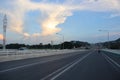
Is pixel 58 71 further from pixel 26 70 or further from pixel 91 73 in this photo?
pixel 91 73

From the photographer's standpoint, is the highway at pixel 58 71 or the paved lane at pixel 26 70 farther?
the highway at pixel 58 71

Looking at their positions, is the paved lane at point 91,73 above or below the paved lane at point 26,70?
below

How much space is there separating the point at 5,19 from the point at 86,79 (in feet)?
180

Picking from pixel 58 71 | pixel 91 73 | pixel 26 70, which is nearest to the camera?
pixel 91 73

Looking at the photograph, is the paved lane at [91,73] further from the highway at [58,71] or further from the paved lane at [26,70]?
the paved lane at [26,70]

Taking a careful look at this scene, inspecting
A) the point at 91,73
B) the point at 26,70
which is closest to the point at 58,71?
the point at 26,70

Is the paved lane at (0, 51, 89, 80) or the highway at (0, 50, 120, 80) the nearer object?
the paved lane at (0, 51, 89, 80)

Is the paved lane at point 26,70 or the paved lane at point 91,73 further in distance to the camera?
the paved lane at point 91,73

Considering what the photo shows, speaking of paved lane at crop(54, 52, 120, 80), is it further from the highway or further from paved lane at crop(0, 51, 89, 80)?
paved lane at crop(0, 51, 89, 80)

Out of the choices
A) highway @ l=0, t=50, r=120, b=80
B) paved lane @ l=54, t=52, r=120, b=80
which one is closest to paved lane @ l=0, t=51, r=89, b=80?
highway @ l=0, t=50, r=120, b=80

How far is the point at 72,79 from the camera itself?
15.6m

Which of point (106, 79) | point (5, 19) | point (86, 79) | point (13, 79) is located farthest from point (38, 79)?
point (5, 19)

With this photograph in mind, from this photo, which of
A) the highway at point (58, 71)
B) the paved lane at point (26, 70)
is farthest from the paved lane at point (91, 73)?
the paved lane at point (26, 70)

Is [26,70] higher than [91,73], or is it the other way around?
[26,70]
